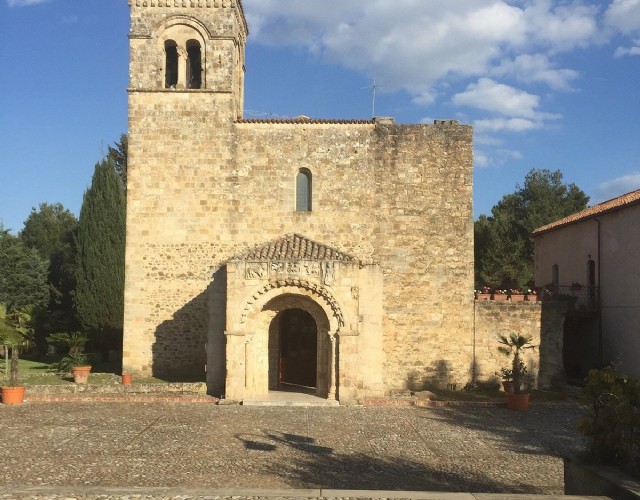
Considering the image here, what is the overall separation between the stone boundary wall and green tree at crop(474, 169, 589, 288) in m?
22.9

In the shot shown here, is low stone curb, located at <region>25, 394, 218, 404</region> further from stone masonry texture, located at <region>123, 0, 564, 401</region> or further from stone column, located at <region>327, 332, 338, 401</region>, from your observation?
stone column, located at <region>327, 332, 338, 401</region>

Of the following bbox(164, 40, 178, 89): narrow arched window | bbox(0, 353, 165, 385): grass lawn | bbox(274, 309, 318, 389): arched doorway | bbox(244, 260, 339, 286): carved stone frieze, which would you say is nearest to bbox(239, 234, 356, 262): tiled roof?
bbox(244, 260, 339, 286): carved stone frieze

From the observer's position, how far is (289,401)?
690 inches

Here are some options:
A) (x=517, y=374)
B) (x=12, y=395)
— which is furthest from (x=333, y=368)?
(x=12, y=395)

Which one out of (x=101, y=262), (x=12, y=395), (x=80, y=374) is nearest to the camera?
(x=12, y=395)

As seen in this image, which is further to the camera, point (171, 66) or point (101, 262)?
point (101, 262)

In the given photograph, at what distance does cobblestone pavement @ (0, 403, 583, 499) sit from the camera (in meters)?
9.94

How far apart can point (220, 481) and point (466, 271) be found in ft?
44.5

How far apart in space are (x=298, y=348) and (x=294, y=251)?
13.7 ft

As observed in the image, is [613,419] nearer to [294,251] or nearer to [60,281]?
[294,251]

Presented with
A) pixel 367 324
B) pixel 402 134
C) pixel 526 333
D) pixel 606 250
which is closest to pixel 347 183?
pixel 402 134

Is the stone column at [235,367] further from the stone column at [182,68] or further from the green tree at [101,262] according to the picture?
the green tree at [101,262]

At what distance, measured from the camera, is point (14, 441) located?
41.2 feet

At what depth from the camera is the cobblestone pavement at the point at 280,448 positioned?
9.94m
